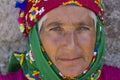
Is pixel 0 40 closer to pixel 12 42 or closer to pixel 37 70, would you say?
pixel 12 42

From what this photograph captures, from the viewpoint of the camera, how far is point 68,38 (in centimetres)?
246

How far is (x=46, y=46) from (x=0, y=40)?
590mm

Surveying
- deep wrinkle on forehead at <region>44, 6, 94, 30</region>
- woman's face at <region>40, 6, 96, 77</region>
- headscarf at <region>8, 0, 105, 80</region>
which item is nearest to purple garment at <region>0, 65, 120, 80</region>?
headscarf at <region>8, 0, 105, 80</region>

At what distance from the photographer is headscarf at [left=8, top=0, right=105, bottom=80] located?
2.54 m

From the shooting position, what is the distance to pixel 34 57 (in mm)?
2654

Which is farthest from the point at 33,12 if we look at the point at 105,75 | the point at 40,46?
the point at 105,75

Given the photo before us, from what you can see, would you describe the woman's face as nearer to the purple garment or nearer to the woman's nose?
the woman's nose

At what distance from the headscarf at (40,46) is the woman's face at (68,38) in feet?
0.14

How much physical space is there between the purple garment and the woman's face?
0.36 meters

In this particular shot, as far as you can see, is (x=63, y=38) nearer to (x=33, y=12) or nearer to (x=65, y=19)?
(x=65, y=19)

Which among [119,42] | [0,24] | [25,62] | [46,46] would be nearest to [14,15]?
[0,24]

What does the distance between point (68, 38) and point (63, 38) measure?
0.11 ft

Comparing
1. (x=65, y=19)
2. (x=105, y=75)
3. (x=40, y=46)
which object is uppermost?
(x=65, y=19)

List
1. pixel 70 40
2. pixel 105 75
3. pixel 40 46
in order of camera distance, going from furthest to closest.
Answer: pixel 105 75 → pixel 40 46 → pixel 70 40
